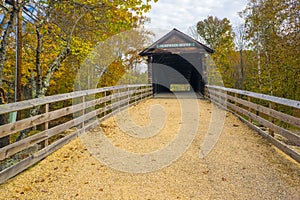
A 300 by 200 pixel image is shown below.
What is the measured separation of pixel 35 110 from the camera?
5.02m

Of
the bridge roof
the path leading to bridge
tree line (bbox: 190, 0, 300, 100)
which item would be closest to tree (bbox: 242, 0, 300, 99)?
tree line (bbox: 190, 0, 300, 100)

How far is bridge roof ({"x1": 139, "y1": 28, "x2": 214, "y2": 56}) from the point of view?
14.2 meters

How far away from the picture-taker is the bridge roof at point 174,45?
46.5ft

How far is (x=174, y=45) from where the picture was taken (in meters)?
14.3

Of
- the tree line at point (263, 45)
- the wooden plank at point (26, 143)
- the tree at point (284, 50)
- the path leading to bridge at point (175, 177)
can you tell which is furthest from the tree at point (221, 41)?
the wooden plank at point (26, 143)

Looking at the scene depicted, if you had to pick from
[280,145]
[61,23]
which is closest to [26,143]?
[280,145]

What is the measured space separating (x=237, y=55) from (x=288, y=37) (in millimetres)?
20659

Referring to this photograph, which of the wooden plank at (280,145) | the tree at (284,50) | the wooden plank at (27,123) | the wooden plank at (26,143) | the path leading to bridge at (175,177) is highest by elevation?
the tree at (284,50)

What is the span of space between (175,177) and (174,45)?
1219cm

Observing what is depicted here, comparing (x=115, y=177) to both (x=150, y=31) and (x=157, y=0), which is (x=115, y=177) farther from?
(x=150, y=31)

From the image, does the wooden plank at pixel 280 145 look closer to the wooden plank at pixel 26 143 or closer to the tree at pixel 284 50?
the wooden plank at pixel 26 143

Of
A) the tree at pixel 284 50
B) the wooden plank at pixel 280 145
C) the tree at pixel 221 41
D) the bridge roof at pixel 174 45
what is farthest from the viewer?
the tree at pixel 221 41

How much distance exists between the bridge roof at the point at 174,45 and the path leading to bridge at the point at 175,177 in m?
10.7

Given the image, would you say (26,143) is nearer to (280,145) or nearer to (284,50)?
(280,145)
